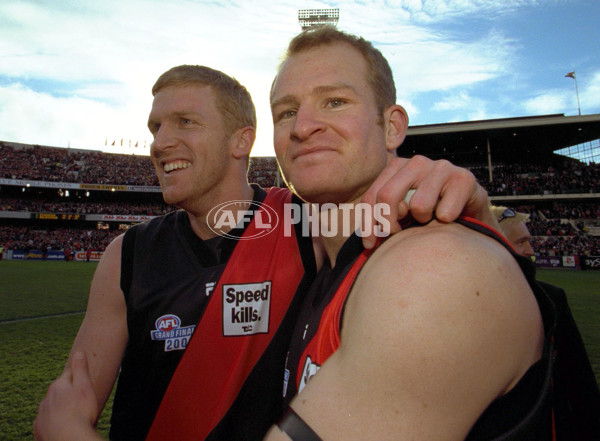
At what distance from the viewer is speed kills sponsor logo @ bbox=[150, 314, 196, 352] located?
198cm

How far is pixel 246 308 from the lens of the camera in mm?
2086

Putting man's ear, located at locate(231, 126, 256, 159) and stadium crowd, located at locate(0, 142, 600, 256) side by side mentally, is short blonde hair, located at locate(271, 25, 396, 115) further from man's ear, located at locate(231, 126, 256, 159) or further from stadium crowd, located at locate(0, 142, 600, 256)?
stadium crowd, located at locate(0, 142, 600, 256)

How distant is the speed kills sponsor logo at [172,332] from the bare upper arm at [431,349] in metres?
1.25

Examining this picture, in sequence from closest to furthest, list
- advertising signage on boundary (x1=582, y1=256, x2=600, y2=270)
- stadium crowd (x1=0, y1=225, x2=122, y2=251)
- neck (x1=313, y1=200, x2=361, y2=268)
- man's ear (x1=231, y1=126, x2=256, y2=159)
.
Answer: neck (x1=313, y1=200, x2=361, y2=268)
man's ear (x1=231, y1=126, x2=256, y2=159)
advertising signage on boundary (x1=582, y1=256, x2=600, y2=270)
stadium crowd (x1=0, y1=225, x2=122, y2=251)

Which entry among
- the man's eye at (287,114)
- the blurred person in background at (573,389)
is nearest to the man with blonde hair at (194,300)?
the man's eye at (287,114)

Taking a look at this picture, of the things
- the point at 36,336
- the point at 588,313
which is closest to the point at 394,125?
the point at 36,336

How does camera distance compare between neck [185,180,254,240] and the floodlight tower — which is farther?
the floodlight tower

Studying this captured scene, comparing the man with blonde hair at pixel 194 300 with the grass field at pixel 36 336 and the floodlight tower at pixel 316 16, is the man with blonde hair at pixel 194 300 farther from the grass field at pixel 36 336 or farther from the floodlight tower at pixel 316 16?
the floodlight tower at pixel 316 16

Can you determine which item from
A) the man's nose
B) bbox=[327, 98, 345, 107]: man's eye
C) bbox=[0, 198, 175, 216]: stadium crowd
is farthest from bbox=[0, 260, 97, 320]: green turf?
bbox=[0, 198, 175, 216]: stadium crowd

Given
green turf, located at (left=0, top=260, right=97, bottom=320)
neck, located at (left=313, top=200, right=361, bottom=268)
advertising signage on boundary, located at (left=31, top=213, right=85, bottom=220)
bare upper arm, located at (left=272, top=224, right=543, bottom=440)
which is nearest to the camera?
bare upper arm, located at (left=272, top=224, right=543, bottom=440)

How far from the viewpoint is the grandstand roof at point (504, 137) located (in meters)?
31.8

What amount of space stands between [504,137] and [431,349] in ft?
133

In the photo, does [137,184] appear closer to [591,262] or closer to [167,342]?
[591,262]

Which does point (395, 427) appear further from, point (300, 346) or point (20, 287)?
point (20, 287)
